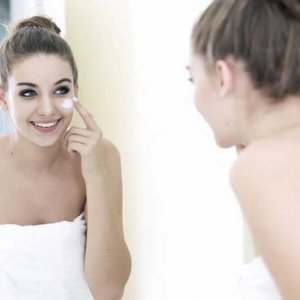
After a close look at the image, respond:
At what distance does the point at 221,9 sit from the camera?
727 millimetres

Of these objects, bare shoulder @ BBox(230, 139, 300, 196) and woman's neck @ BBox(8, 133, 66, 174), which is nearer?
bare shoulder @ BBox(230, 139, 300, 196)

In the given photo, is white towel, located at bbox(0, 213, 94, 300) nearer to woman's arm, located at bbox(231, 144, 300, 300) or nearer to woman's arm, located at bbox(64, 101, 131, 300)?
woman's arm, located at bbox(64, 101, 131, 300)

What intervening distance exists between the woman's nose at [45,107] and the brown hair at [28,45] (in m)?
0.09

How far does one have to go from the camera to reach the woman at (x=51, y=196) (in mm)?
1156

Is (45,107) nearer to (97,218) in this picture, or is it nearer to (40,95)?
(40,95)

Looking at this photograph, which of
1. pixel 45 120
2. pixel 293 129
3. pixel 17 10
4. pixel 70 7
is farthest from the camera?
pixel 17 10

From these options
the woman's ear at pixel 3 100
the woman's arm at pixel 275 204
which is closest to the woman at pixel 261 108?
the woman's arm at pixel 275 204

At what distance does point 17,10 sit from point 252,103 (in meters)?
1.14

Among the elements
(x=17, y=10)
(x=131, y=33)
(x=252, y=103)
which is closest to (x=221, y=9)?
(x=252, y=103)

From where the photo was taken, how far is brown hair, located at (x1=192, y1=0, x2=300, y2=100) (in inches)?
27.6

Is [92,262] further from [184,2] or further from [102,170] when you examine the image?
[184,2]

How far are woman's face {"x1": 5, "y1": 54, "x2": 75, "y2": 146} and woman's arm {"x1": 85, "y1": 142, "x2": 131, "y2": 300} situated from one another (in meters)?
0.13

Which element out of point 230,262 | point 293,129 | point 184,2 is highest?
point 184,2

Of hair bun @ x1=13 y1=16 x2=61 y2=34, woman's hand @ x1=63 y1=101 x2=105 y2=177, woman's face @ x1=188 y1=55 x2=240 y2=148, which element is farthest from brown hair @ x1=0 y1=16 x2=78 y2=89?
woman's face @ x1=188 y1=55 x2=240 y2=148
